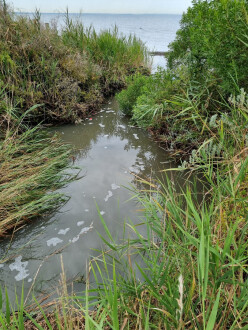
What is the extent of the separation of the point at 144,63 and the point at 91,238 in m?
7.50

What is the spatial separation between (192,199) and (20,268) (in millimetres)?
1903

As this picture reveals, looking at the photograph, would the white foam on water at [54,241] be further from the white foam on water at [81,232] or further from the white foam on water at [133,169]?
the white foam on water at [133,169]

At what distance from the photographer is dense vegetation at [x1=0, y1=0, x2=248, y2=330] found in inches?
47.7

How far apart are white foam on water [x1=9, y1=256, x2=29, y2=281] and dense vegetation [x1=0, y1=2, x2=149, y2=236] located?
352 mm

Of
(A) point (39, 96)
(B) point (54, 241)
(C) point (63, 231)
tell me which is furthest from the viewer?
(A) point (39, 96)

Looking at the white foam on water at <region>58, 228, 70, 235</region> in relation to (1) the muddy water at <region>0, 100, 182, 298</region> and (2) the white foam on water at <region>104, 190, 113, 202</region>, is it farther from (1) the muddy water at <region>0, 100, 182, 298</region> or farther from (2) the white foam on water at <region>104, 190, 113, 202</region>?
(2) the white foam on water at <region>104, 190, 113, 202</region>

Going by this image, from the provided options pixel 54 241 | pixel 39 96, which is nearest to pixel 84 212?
pixel 54 241

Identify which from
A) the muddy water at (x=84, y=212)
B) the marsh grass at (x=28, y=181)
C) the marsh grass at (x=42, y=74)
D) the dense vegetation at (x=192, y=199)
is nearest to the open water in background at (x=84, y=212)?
the muddy water at (x=84, y=212)

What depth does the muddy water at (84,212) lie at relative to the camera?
6.89ft

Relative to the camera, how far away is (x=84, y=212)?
2768 mm

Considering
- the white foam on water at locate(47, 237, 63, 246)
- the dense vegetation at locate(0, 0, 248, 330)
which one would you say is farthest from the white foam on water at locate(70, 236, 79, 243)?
the dense vegetation at locate(0, 0, 248, 330)

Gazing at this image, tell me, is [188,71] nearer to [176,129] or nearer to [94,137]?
[176,129]

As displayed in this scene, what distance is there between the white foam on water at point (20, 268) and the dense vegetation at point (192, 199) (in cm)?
35

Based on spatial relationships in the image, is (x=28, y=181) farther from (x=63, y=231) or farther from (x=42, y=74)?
(x=42, y=74)
